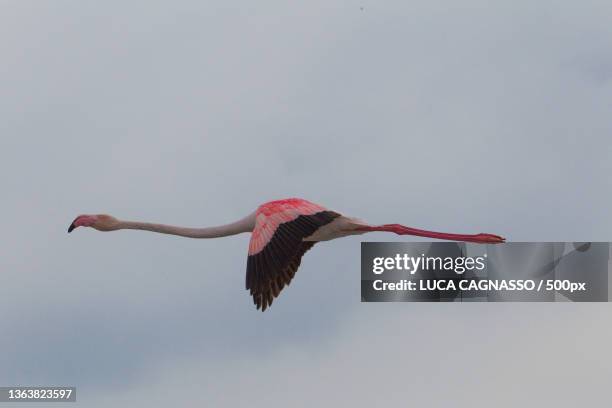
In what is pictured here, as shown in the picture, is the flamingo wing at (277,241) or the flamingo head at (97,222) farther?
the flamingo head at (97,222)

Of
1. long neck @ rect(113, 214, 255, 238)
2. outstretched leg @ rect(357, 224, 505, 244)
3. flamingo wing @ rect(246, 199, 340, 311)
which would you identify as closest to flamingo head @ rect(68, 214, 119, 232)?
long neck @ rect(113, 214, 255, 238)

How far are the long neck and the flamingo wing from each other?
161 cm

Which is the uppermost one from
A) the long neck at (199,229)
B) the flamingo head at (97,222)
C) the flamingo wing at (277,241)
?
the flamingo head at (97,222)

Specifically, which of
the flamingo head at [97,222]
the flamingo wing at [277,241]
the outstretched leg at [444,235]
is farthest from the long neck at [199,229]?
the outstretched leg at [444,235]

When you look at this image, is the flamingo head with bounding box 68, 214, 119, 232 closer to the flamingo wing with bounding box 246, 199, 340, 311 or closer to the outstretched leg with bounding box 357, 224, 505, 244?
the flamingo wing with bounding box 246, 199, 340, 311

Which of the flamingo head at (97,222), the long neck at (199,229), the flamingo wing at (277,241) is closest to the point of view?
the flamingo wing at (277,241)

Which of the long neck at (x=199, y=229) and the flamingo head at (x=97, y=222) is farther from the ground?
the flamingo head at (x=97, y=222)

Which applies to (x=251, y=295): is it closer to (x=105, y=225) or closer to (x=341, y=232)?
(x=341, y=232)

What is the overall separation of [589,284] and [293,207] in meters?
8.23

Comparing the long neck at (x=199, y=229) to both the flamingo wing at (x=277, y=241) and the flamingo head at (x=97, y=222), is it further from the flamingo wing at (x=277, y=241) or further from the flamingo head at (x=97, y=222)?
the flamingo wing at (x=277, y=241)

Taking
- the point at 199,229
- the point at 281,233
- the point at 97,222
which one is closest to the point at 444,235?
the point at 281,233

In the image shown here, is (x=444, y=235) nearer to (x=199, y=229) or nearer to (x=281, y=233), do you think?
(x=281, y=233)

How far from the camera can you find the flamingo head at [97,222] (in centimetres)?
3881

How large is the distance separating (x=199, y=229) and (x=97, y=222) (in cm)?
246
